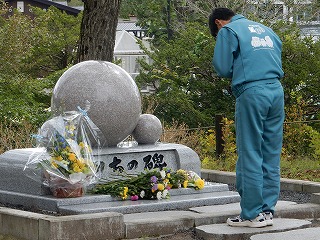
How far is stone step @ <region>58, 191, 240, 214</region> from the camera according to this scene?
8.54m

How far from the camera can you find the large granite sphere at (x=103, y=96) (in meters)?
9.60

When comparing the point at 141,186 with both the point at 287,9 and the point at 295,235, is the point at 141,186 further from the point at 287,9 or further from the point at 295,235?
the point at 287,9

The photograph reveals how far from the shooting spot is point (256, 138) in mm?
7816

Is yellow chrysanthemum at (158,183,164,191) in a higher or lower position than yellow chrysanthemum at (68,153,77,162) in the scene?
lower

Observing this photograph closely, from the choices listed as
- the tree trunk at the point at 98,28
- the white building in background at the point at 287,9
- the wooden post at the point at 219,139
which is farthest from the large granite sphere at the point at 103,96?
the white building in background at the point at 287,9

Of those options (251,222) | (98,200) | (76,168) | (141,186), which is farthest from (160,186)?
(251,222)

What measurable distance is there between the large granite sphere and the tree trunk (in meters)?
3.52

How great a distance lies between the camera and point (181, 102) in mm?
19312

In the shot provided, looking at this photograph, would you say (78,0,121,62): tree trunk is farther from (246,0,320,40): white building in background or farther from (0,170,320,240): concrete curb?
(246,0,320,40): white building in background

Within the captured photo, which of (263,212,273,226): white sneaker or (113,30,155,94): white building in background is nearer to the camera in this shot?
(263,212,273,226): white sneaker

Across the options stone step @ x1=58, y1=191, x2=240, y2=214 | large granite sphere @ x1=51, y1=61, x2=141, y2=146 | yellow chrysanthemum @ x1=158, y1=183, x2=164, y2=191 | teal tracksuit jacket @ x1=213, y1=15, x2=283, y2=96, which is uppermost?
teal tracksuit jacket @ x1=213, y1=15, x2=283, y2=96

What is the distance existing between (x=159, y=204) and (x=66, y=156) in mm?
1081

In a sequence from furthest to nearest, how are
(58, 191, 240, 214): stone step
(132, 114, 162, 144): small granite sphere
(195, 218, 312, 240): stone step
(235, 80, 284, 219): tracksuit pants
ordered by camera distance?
(132, 114, 162, 144): small granite sphere < (58, 191, 240, 214): stone step < (235, 80, 284, 219): tracksuit pants < (195, 218, 312, 240): stone step

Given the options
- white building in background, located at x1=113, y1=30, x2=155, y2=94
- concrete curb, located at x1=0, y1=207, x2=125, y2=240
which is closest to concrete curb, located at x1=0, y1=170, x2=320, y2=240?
concrete curb, located at x1=0, y1=207, x2=125, y2=240
